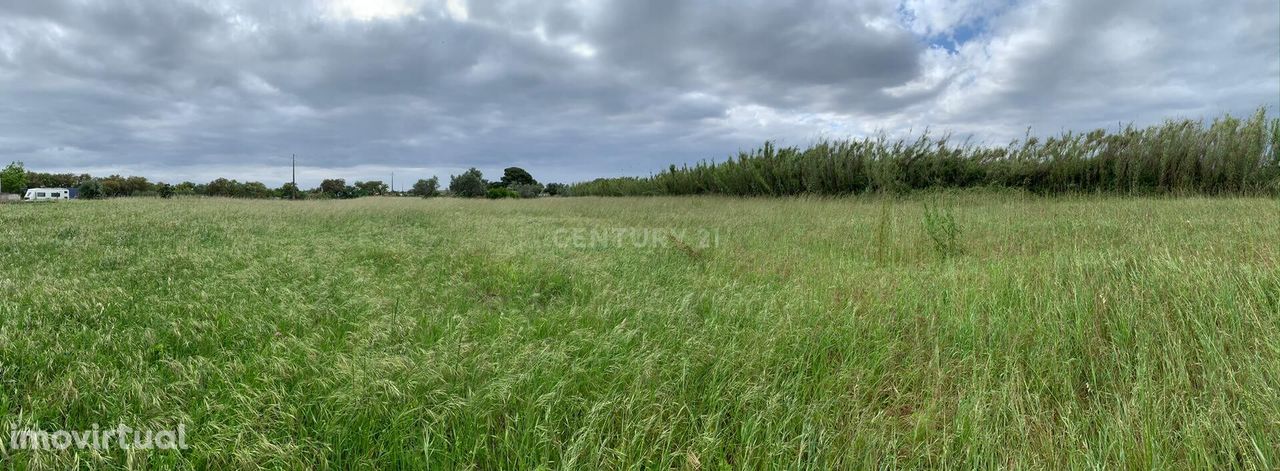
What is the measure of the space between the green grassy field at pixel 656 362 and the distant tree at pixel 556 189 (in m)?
41.0

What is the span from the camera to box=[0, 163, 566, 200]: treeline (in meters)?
32.7

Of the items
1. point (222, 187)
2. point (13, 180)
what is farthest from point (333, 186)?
point (13, 180)

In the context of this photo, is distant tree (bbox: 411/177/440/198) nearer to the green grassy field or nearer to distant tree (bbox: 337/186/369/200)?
distant tree (bbox: 337/186/369/200)

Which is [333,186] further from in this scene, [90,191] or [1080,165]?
[1080,165]

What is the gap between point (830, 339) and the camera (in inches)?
96.7

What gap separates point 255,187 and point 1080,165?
48353mm

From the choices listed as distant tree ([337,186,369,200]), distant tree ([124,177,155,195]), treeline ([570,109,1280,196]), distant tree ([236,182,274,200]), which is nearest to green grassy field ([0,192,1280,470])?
treeline ([570,109,1280,196])

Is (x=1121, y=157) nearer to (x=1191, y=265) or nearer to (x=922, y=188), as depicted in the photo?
(x=922, y=188)

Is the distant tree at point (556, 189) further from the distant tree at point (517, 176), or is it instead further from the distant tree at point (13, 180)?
the distant tree at point (13, 180)

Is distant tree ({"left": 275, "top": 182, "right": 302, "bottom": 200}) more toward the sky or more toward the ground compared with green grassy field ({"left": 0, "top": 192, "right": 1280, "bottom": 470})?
more toward the sky

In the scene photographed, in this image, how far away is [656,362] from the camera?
2.07m

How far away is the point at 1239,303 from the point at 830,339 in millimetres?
2165

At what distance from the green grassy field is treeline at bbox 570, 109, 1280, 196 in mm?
8568

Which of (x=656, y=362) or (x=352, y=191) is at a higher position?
(x=352, y=191)
